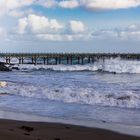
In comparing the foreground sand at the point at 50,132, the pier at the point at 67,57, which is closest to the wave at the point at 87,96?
the foreground sand at the point at 50,132

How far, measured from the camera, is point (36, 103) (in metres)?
16.5

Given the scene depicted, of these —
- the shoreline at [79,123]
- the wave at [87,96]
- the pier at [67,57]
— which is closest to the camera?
the shoreline at [79,123]

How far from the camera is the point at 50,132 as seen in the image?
32.8ft

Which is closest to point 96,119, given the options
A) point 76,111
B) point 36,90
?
point 76,111

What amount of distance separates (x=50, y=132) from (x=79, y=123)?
1.83m

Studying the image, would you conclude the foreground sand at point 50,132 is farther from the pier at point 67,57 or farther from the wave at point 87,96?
the pier at point 67,57

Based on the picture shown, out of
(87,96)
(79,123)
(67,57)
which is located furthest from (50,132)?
(67,57)

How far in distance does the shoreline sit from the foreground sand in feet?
1.21

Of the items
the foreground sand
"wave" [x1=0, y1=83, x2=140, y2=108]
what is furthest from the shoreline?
"wave" [x1=0, y1=83, x2=140, y2=108]

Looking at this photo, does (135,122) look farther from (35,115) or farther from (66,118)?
(35,115)

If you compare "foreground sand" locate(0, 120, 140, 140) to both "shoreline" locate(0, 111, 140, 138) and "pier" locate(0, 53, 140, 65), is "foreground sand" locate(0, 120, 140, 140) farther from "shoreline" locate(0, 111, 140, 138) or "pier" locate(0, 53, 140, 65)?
"pier" locate(0, 53, 140, 65)

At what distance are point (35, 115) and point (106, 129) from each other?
3.23 metres

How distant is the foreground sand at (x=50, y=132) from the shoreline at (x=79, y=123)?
37 centimetres

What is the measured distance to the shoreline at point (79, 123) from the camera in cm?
1053
